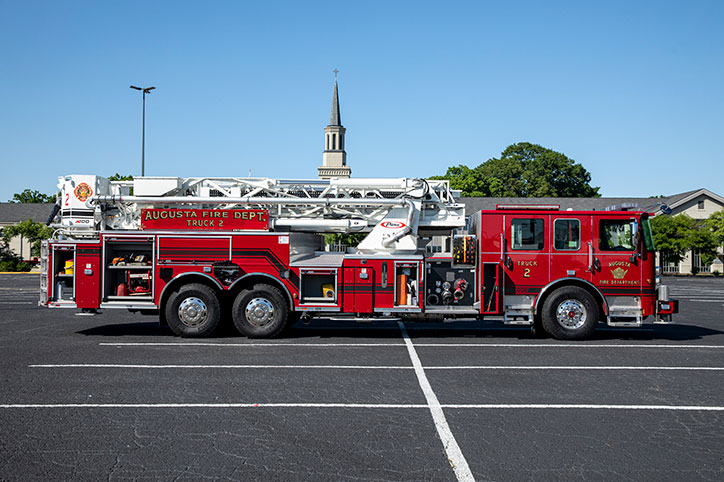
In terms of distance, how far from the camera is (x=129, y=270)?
12.0m

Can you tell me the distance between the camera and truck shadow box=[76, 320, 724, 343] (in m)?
12.2

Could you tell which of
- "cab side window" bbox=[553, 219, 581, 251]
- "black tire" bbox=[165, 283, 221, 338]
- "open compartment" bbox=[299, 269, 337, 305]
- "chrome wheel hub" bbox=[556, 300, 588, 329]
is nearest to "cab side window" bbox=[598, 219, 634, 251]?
"cab side window" bbox=[553, 219, 581, 251]

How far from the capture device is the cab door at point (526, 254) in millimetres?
11648

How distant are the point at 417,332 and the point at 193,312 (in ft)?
15.2

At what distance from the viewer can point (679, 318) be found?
53.6ft

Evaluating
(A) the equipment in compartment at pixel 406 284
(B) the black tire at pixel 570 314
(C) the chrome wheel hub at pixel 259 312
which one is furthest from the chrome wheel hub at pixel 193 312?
(B) the black tire at pixel 570 314

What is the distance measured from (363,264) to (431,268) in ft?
4.36

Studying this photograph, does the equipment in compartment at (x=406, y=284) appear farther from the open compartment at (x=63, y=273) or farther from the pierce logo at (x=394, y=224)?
the open compartment at (x=63, y=273)

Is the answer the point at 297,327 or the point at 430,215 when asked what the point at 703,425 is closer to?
the point at 430,215

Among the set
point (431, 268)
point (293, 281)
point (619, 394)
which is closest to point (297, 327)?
point (293, 281)

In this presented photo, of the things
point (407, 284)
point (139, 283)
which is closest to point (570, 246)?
point (407, 284)

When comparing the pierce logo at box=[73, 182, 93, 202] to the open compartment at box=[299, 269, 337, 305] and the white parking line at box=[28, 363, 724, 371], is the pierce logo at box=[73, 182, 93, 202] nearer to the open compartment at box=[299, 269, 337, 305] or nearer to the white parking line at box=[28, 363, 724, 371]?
the white parking line at box=[28, 363, 724, 371]

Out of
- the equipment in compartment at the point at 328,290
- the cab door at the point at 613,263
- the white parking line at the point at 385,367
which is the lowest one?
the white parking line at the point at 385,367

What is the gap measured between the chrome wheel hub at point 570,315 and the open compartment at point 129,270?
785 centimetres
